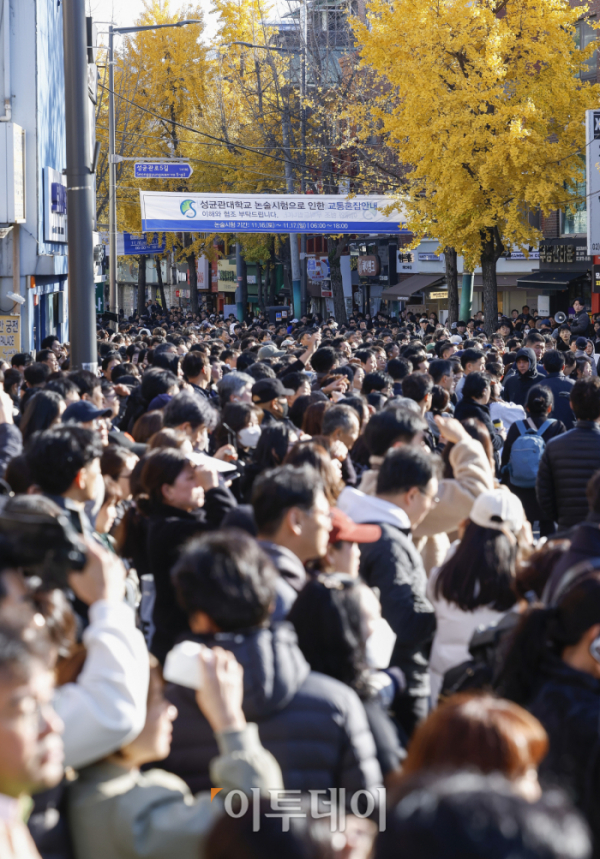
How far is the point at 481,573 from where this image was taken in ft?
12.7

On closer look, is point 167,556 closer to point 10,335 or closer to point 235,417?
point 235,417

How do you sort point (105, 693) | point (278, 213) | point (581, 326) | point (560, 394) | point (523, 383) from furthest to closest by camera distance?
point (278, 213) < point (581, 326) < point (523, 383) < point (560, 394) < point (105, 693)

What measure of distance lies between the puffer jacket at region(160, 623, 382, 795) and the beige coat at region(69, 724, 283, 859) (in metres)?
0.12

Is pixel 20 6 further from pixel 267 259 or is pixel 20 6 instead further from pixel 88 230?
pixel 267 259

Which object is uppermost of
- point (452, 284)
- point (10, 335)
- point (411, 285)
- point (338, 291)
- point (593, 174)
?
point (593, 174)

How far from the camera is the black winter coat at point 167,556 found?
3840mm

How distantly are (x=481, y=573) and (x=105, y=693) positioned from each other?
6.08ft

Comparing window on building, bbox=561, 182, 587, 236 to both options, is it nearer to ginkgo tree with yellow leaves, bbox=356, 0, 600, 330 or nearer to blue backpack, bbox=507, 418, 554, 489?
ginkgo tree with yellow leaves, bbox=356, 0, 600, 330

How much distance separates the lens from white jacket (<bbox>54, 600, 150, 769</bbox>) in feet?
7.56

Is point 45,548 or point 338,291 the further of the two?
point 338,291

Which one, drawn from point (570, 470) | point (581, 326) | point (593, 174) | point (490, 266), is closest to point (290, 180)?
point (490, 266)

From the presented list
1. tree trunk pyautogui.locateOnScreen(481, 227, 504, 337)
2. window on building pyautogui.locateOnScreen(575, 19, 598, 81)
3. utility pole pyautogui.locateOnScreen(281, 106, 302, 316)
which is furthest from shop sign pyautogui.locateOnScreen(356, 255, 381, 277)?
tree trunk pyautogui.locateOnScreen(481, 227, 504, 337)

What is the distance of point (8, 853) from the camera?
171 centimetres

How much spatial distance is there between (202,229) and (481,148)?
8.36m
